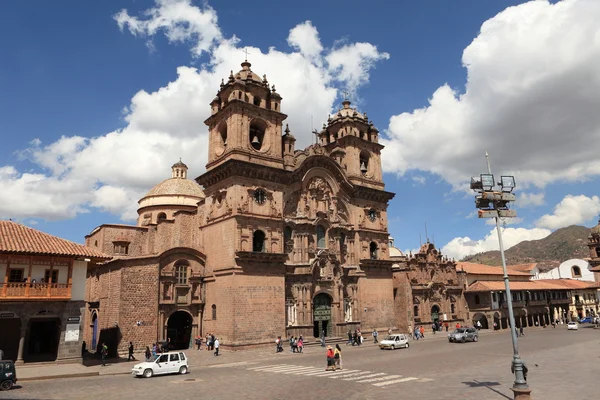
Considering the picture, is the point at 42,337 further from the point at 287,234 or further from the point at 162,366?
the point at 287,234

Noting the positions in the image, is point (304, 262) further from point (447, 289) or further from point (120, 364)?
point (447, 289)

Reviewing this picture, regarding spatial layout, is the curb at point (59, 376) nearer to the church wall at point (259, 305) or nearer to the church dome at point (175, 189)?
the church wall at point (259, 305)

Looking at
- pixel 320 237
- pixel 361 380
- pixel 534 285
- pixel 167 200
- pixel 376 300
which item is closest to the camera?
pixel 361 380

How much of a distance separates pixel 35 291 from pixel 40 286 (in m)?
0.38

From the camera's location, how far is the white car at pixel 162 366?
22609 millimetres

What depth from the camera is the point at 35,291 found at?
85.7 ft

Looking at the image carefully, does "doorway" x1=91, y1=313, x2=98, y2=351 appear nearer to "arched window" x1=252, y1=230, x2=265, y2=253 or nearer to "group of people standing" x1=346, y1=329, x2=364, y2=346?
"arched window" x1=252, y1=230, x2=265, y2=253

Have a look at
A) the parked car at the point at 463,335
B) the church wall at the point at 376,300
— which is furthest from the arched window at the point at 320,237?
the parked car at the point at 463,335

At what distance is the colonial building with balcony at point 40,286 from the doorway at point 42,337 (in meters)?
1.24

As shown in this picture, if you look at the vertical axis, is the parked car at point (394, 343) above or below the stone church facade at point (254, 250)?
below

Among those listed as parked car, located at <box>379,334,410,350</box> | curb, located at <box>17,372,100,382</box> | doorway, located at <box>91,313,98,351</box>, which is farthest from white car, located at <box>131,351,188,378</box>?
parked car, located at <box>379,334,410,350</box>

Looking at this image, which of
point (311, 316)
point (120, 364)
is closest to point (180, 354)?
point (120, 364)

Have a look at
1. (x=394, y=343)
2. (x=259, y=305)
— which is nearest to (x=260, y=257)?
(x=259, y=305)

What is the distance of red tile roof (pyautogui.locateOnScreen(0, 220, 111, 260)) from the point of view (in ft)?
84.3
